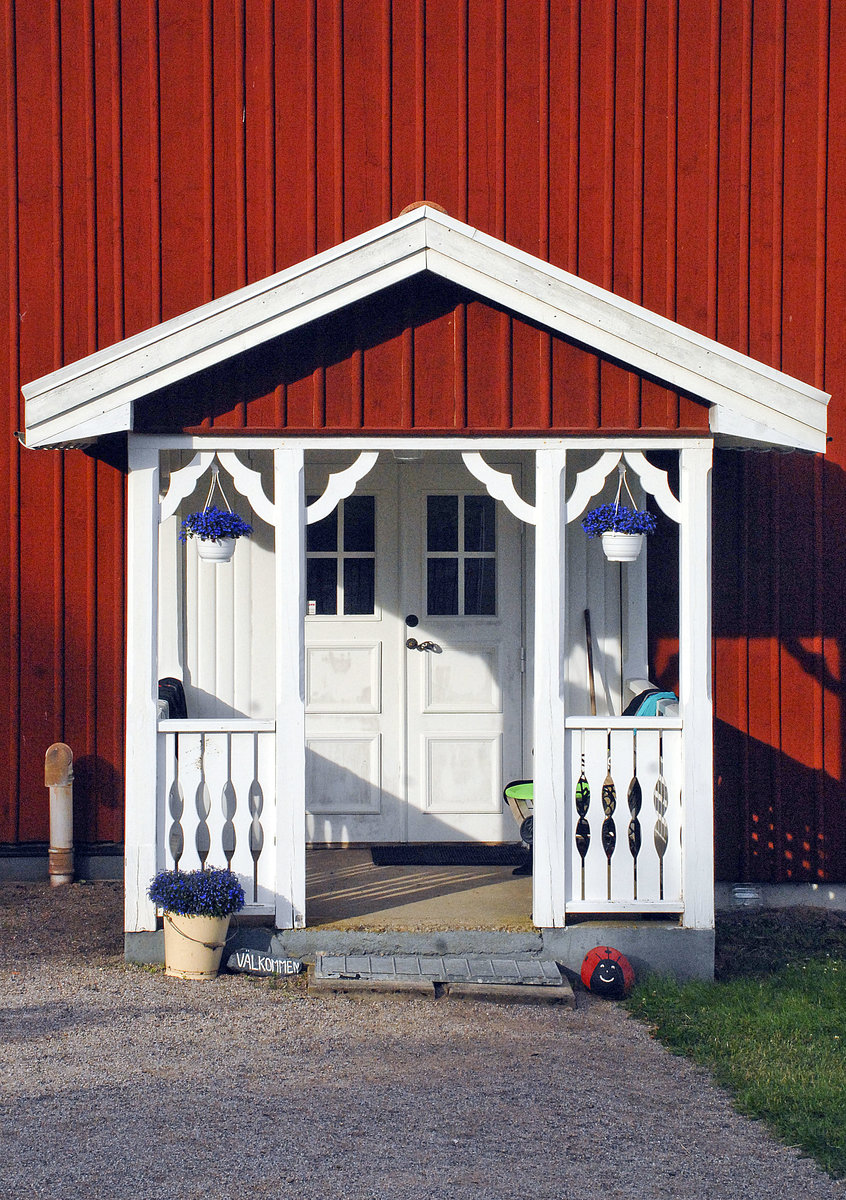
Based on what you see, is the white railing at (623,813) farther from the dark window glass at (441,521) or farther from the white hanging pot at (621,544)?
the dark window glass at (441,521)

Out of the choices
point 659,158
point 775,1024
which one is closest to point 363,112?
point 659,158

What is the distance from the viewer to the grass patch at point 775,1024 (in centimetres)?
402

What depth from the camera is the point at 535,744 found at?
5402mm

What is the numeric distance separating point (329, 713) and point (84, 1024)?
259 centimetres

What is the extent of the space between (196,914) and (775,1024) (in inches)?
94.8

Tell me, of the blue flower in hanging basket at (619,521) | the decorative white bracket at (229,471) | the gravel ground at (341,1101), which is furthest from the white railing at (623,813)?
the decorative white bracket at (229,471)

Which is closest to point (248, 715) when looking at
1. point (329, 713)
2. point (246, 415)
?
point (329, 713)

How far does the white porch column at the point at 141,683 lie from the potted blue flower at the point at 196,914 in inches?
6.4

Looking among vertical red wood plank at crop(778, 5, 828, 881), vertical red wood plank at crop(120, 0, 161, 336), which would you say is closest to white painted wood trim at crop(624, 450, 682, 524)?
vertical red wood plank at crop(778, 5, 828, 881)

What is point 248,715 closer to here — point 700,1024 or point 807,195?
point 700,1024

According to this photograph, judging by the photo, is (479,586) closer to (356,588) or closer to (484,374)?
(356,588)

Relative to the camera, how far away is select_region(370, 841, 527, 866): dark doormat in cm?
659

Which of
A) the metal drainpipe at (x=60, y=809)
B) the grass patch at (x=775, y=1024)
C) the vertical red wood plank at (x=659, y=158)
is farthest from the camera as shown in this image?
the vertical red wood plank at (x=659, y=158)

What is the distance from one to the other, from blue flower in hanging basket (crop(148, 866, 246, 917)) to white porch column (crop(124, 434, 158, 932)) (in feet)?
0.61
